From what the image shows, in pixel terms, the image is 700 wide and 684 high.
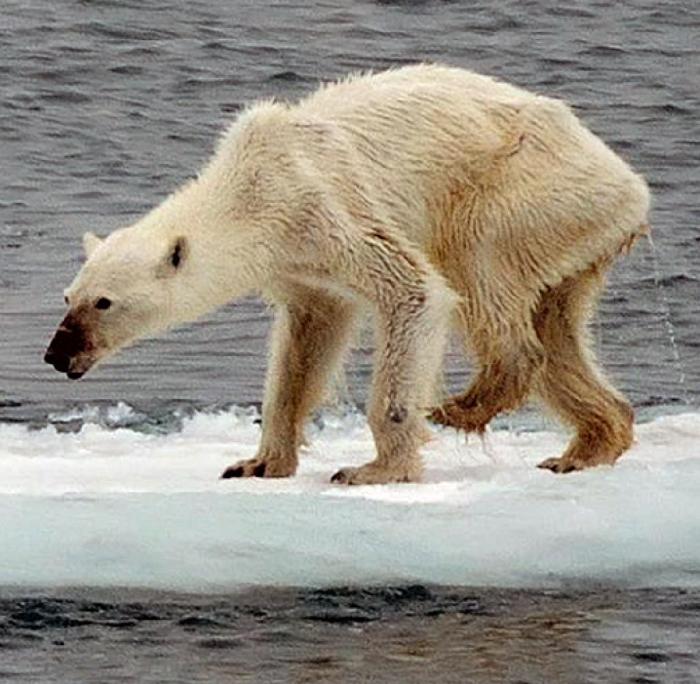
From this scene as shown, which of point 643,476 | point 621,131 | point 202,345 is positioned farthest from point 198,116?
point 643,476

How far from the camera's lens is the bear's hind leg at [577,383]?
1239 centimetres

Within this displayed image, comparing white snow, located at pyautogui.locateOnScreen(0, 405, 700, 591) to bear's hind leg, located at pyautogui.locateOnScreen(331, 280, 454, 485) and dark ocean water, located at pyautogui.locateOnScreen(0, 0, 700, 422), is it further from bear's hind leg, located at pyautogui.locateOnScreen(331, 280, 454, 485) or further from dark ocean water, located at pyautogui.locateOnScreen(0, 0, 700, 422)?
dark ocean water, located at pyautogui.locateOnScreen(0, 0, 700, 422)

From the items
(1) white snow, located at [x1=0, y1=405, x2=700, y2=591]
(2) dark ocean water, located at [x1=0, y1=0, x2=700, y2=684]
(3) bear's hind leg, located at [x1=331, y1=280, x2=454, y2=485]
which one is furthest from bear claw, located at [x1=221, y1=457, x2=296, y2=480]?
(2) dark ocean water, located at [x1=0, y1=0, x2=700, y2=684]

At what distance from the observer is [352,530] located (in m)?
10.8

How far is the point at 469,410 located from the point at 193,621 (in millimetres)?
2298

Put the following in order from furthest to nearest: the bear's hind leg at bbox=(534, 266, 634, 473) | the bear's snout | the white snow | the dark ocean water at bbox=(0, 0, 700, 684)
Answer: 1. the bear's hind leg at bbox=(534, 266, 634, 473)
2. the bear's snout
3. the white snow
4. the dark ocean water at bbox=(0, 0, 700, 684)

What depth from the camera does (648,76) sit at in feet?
78.0

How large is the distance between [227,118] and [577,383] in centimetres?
998

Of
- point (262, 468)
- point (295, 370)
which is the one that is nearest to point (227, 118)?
point (295, 370)

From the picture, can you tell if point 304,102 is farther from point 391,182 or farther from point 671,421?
point 671,421

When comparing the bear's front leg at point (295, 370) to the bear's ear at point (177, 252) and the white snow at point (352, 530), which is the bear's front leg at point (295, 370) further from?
the bear's ear at point (177, 252)

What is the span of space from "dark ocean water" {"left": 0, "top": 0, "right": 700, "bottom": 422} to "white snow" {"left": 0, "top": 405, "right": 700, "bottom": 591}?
3.22 metres

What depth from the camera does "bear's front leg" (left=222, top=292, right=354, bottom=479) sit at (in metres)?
12.3

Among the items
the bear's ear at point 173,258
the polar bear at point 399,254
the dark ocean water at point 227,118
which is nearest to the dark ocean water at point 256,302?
the dark ocean water at point 227,118
